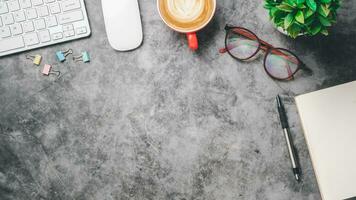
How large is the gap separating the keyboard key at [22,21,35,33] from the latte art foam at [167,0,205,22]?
298mm

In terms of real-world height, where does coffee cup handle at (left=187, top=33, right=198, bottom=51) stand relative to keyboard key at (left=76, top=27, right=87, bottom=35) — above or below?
below

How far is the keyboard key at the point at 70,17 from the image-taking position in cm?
95

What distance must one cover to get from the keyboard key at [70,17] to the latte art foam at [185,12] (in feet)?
0.58

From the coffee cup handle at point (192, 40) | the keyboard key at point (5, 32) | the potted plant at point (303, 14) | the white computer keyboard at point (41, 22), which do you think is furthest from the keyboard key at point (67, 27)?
the potted plant at point (303, 14)

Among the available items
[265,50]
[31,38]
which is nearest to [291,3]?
[265,50]

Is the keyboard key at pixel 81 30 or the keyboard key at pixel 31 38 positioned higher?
the keyboard key at pixel 81 30

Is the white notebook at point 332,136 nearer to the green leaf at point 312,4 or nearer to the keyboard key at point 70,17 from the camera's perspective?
the green leaf at point 312,4

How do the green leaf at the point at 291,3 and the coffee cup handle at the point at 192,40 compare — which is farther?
the coffee cup handle at the point at 192,40

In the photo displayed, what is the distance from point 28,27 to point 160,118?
0.35 meters

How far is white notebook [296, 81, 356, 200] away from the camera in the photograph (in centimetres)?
93

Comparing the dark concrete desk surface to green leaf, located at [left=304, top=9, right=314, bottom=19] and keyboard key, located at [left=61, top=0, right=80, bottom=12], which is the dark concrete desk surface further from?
green leaf, located at [left=304, top=9, right=314, bottom=19]

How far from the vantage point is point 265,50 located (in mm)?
962

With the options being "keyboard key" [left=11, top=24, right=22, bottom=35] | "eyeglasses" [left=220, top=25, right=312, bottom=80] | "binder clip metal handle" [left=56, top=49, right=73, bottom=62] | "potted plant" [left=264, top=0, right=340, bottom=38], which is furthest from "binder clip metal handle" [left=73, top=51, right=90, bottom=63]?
"potted plant" [left=264, top=0, right=340, bottom=38]

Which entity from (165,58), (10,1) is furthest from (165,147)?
(10,1)
